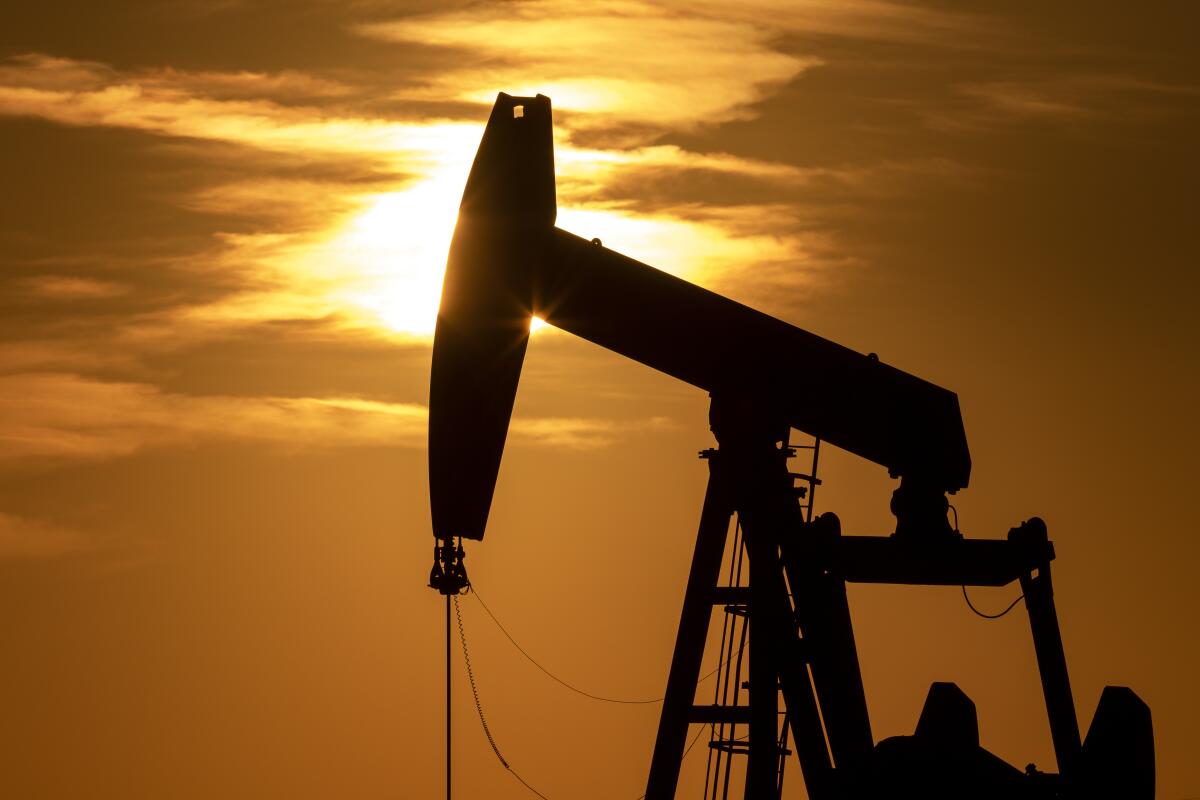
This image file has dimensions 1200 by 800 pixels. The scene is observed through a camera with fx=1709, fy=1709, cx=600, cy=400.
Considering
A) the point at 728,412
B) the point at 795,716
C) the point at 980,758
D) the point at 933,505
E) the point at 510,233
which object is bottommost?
the point at 980,758

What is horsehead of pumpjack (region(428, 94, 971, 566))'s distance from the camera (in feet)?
41.4

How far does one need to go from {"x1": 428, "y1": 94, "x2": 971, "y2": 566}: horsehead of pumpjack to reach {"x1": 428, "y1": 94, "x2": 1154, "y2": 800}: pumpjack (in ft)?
0.04

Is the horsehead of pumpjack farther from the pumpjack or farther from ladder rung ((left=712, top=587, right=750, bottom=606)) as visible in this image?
ladder rung ((left=712, top=587, right=750, bottom=606))

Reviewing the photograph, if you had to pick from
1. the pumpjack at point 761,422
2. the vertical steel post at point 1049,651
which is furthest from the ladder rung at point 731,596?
the vertical steel post at point 1049,651

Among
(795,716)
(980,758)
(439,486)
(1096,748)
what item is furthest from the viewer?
(439,486)

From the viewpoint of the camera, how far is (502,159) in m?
13.0

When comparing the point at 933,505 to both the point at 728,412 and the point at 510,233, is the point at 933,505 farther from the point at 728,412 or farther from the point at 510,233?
the point at 510,233

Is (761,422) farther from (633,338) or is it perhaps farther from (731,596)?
(731,596)

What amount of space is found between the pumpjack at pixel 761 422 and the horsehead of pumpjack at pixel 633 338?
0.04ft

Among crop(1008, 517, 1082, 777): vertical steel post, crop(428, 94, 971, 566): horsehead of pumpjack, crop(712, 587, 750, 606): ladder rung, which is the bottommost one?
crop(1008, 517, 1082, 777): vertical steel post

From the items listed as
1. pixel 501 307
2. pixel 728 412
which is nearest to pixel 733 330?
pixel 728 412

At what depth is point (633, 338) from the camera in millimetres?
12672

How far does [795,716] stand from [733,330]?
2.87 m

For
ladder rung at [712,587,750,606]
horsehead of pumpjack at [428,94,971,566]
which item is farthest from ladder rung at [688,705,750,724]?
horsehead of pumpjack at [428,94,971,566]
